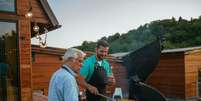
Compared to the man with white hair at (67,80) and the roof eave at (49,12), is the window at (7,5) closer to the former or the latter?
the roof eave at (49,12)

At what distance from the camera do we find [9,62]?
6469 millimetres

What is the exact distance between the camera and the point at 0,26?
6.43 m

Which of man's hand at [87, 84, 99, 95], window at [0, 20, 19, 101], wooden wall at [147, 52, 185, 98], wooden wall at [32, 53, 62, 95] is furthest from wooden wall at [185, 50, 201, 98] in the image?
man's hand at [87, 84, 99, 95]

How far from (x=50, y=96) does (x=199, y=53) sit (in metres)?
14.8

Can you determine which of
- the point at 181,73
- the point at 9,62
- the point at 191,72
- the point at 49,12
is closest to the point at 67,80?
the point at 9,62

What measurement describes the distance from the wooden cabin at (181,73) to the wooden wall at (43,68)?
318 centimetres

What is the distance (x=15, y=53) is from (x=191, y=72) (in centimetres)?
1133

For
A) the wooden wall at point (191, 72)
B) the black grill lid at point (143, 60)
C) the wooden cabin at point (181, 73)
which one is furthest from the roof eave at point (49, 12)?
the wooden wall at point (191, 72)

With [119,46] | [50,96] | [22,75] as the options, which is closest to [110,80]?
[50,96]

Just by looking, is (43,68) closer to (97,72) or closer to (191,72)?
(191,72)

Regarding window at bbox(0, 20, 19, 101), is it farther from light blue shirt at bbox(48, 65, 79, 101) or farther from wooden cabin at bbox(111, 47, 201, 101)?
wooden cabin at bbox(111, 47, 201, 101)

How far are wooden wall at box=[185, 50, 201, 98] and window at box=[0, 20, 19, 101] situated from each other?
10.7 m

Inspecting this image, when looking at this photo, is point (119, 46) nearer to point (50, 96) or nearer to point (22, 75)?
point (22, 75)

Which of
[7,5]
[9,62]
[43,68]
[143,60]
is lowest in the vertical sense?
[43,68]
